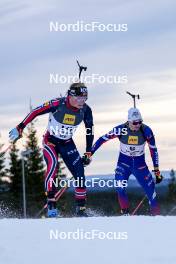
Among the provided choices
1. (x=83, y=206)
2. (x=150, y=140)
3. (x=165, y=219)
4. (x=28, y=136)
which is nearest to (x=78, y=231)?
(x=165, y=219)

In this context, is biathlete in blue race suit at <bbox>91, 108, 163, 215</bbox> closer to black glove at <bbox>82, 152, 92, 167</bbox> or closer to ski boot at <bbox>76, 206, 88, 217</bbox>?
black glove at <bbox>82, 152, 92, 167</bbox>

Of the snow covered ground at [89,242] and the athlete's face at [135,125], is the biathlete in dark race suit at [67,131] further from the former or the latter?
the snow covered ground at [89,242]

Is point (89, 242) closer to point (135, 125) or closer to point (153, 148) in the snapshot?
point (135, 125)

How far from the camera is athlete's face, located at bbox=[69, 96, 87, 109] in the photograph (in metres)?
11.1

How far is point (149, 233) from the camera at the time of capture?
721cm

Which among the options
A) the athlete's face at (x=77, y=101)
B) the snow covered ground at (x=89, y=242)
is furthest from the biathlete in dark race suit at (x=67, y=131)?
the snow covered ground at (x=89, y=242)

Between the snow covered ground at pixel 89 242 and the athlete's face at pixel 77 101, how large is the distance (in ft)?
10.7

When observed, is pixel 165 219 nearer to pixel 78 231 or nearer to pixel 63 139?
pixel 78 231

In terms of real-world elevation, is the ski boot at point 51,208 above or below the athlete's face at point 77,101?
below

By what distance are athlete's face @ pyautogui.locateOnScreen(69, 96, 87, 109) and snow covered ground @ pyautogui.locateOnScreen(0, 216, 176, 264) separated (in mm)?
3259

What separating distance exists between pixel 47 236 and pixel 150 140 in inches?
232

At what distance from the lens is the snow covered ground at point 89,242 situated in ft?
20.7

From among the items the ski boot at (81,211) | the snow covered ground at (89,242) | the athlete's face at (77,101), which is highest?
the athlete's face at (77,101)

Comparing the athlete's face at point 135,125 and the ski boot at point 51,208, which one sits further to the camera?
the athlete's face at point 135,125
